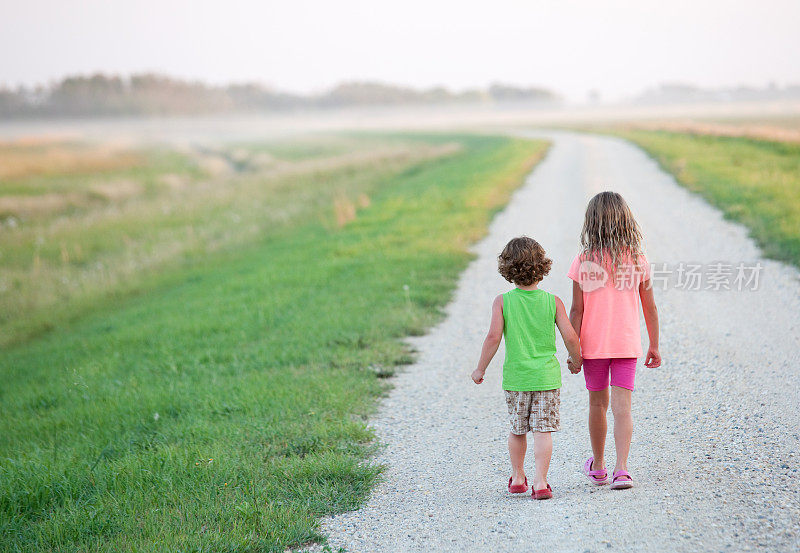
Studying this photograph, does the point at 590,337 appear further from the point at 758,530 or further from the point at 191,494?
the point at 191,494

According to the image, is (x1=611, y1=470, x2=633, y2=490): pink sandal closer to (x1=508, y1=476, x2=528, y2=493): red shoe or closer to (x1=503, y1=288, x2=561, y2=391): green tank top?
(x1=508, y1=476, x2=528, y2=493): red shoe

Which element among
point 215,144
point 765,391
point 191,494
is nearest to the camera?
point 191,494

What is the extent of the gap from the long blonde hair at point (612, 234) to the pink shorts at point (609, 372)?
0.58 meters

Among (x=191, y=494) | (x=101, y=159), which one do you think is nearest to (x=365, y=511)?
(x=191, y=494)

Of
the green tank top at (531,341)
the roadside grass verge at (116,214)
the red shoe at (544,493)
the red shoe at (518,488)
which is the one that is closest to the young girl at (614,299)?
the green tank top at (531,341)

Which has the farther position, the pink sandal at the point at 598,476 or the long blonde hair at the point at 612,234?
the pink sandal at the point at 598,476

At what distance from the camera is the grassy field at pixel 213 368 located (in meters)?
4.24

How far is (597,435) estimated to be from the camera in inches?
163

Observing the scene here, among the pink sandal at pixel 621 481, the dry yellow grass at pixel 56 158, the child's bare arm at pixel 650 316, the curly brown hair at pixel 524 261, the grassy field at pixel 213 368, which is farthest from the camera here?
the dry yellow grass at pixel 56 158

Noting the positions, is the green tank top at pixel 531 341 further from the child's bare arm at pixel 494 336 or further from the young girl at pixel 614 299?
the young girl at pixel 614 299

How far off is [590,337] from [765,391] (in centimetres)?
234

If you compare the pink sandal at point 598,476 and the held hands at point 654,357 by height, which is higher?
the held hands at point 654,357

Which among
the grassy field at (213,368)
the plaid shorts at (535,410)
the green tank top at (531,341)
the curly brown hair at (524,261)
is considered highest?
the curly brown hair at (524,261)

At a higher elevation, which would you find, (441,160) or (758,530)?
(441,160)
